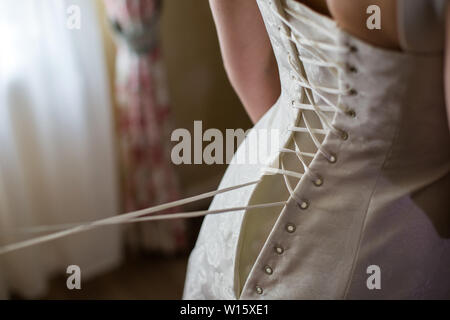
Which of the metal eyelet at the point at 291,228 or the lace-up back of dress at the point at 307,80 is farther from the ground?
the lace-up back of dress at the point at 307,80

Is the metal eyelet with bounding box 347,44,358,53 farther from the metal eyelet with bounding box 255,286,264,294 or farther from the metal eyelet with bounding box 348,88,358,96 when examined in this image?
the metal eyelet with bounding box 255,286,264,294

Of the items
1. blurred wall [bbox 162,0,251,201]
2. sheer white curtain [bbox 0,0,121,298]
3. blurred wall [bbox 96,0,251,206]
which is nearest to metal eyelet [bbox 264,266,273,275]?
sheer white curtain [bbox 0,0,121,298]

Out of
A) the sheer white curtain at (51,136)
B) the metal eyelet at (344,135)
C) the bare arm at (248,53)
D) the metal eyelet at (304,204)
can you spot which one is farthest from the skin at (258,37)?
the sheer white curtain at (51,136)

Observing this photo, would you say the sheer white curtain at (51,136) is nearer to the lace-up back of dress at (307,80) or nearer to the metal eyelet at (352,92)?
the lace-up back of dress at (307,80)

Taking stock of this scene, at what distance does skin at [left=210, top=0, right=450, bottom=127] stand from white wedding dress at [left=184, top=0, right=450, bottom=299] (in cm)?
2

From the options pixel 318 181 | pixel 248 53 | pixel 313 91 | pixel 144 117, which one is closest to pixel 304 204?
pixel 318 181

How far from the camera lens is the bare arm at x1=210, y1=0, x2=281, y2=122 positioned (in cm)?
80

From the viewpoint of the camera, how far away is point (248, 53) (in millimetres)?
859

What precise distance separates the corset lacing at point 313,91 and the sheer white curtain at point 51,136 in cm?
114

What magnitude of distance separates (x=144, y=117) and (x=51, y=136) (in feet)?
1.06

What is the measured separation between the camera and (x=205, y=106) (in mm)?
2342

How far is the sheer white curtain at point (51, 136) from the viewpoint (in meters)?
1.65
